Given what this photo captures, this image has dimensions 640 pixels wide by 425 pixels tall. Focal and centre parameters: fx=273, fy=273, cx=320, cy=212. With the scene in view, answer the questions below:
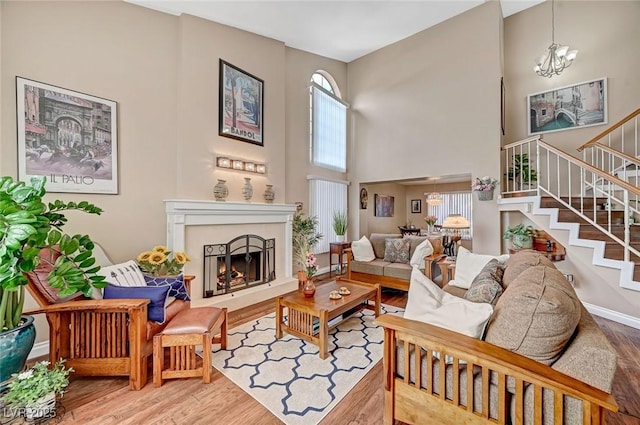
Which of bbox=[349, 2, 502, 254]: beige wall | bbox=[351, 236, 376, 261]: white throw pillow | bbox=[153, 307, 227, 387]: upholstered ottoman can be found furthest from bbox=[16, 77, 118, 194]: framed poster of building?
bbox=[349, 2, 502, 254]: beige wall

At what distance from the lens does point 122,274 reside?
2.48 metres

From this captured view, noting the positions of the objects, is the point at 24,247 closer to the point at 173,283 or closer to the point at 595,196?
the point at 173,283

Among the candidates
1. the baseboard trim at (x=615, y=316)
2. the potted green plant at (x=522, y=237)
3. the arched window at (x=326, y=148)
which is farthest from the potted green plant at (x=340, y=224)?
the baseboard trim at (x=615, y=316)

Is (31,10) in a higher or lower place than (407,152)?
higher

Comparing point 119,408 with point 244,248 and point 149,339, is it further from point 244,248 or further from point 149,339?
point 244,248

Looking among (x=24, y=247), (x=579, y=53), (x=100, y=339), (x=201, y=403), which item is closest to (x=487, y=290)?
(x=201, y=403)

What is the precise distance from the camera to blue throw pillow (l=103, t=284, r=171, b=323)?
213cm

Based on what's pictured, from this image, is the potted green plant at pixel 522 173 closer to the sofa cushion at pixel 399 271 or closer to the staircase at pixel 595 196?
the staircase at pixel 595 196

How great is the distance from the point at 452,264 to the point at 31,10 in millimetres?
5249

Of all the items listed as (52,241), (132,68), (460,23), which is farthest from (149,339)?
(460,23)

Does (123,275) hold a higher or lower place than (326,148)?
lower

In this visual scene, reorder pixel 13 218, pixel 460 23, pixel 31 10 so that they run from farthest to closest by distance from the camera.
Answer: pixel 460 23 < pixel 31 10 < pixel 13 218

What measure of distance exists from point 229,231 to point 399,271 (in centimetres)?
259

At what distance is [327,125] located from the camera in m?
5.96
